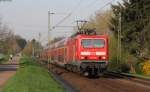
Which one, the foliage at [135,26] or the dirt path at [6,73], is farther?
the foliage at [135,26]

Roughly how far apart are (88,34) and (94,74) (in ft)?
10.8

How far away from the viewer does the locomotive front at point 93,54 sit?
3525 cm

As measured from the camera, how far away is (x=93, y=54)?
35.4 meters

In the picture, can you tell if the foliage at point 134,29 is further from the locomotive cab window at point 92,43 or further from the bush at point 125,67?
the locomotive cab window at point 92,43

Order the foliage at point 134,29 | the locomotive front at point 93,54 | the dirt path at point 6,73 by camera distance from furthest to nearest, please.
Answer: the foliage at point 134,29 < the locomotive front at point 93,54 < the dirt path at point 6,73

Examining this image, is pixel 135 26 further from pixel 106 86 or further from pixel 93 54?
pixel 106 86

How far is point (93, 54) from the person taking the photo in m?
35.4

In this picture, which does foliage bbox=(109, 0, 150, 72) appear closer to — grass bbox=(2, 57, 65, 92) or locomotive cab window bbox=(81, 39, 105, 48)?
locomotive cab window bbox=(81, 39, 105, 48)

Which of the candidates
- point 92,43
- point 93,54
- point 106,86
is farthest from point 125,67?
point 106,86

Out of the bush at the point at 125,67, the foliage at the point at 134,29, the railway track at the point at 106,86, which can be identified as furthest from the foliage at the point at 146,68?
the railway track at the point at 106,86

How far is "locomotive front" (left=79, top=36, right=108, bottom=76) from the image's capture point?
35.2 meters

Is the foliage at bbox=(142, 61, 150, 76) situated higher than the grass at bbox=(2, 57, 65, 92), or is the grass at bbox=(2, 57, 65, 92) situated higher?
the foliage at bbox=(142, 61, 150, 76)

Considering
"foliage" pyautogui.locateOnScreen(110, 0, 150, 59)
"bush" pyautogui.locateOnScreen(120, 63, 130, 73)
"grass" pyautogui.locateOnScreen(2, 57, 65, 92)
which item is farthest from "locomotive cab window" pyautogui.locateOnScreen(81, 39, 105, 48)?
"foliage" pyautogui.locateOnScreen(110, 0, 150, 59)

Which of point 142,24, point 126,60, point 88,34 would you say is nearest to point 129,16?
point 142,24
